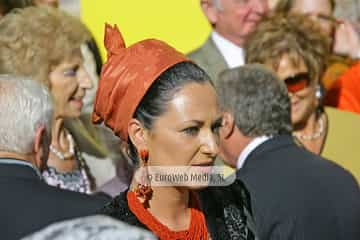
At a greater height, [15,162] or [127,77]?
[127,77]

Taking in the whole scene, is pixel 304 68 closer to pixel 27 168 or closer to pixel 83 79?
pixel 83 79

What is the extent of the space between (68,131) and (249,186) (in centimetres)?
136

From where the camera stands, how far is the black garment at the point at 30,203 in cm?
340

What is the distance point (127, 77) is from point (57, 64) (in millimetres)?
1757

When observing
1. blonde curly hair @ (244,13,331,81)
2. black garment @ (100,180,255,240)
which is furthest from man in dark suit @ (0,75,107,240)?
blonde curly hair @ (244,13,331,81)

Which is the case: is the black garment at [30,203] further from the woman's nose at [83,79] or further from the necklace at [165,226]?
the woman's nose at [83,79]

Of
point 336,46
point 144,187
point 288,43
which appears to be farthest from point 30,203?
point 336,46

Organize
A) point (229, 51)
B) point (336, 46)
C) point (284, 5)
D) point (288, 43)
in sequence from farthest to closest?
point (336, 46) → point (284, 5) → point (229, 51) → point (288, 43)

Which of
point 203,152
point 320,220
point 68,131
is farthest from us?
point 68,131

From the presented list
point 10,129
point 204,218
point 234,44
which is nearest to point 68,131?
point 234,44

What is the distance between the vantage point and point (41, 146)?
3.77 metres

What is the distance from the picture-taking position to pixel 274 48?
516 centimetres

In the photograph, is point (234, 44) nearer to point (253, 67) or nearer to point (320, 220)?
point (253, 67)

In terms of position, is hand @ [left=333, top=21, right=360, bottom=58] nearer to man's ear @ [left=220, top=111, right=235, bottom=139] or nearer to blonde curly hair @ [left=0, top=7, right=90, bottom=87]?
blonde curly hair @ [left=0, top=7, right=90, bottom=87]
